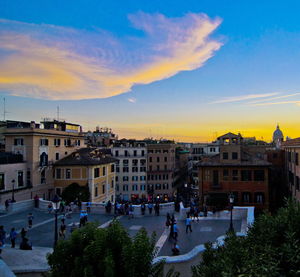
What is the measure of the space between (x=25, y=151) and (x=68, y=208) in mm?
18565

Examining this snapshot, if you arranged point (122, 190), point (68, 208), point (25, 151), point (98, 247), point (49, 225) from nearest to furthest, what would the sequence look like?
point (98, 247)
point (49, 225)
point (68, 208)
point (25, 151)
point (122, 190)

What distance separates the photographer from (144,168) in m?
78.8

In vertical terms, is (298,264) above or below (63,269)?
above

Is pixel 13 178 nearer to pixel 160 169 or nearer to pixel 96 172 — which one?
pixel 96 172

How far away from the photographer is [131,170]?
78.2 meters

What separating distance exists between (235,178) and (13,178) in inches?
1157

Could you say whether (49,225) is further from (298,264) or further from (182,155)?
(182,155)

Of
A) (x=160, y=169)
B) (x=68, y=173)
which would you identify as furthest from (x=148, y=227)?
(x=160, y=169)

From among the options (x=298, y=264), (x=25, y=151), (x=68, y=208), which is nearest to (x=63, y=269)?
(x=298, y=264)

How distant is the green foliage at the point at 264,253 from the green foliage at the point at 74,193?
1402 inches

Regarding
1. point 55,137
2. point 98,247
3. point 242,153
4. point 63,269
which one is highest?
point 55,137

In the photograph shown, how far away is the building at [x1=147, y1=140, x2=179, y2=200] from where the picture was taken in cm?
8000

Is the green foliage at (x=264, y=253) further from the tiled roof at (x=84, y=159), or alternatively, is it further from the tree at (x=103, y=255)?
the tiled roof at (x=84, y=159)

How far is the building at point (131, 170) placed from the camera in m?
77.4
